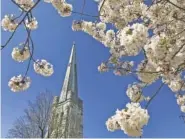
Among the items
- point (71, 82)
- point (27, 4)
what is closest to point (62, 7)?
point (27, 4)

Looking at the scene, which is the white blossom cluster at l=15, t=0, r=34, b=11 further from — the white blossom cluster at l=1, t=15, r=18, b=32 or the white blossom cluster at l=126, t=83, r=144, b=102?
the white blossom cluster at l=126, t=83, r=144, b=102

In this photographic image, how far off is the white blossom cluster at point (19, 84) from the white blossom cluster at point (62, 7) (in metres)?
1.27

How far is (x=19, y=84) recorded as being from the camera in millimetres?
4387

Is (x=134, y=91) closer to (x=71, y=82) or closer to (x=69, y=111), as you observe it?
(x=69, y=111)

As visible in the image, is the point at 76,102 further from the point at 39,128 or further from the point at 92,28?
the point at 92,28

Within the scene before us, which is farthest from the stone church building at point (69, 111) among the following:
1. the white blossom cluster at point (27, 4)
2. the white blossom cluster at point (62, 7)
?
the white blossom cluster at point (27, 4)

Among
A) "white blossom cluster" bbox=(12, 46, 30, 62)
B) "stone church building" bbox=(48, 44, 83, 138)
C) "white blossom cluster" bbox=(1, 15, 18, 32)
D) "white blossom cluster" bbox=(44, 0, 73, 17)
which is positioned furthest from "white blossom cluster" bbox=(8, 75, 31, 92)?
"stone church building" bbox=(48, 44, 83, 138)

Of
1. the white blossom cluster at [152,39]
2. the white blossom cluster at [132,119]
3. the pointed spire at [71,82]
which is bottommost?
the white blossom cluster at [132,119]

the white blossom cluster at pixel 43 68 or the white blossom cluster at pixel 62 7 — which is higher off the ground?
the white blossom cluster at pixel 62 7

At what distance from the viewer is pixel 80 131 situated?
4081 centimetres

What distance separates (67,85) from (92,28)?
39.3 meters

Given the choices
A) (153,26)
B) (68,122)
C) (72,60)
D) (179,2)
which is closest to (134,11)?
(153,26)

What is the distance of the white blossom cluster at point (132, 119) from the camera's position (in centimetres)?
215

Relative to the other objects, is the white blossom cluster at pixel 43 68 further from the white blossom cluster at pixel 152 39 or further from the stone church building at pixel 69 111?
the stone church building at pixel 69 111
